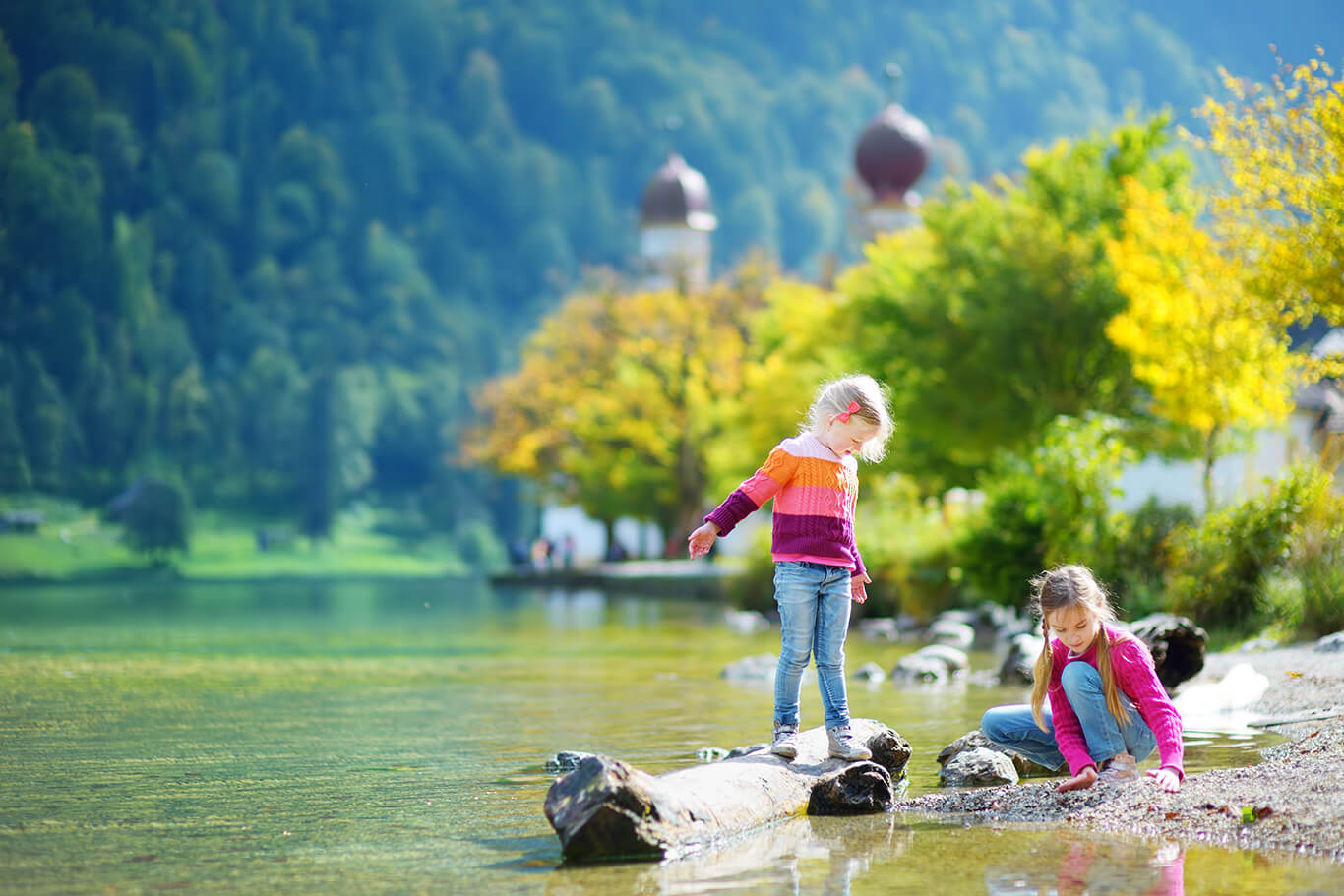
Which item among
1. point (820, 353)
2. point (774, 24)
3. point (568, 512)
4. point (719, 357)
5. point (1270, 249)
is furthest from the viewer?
point (774, 24)

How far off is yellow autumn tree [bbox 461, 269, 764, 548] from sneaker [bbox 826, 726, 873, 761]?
134 feet

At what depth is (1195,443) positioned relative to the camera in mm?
24672

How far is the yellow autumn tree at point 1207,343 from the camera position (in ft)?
68.6

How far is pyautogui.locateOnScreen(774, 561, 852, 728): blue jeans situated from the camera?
7.75m

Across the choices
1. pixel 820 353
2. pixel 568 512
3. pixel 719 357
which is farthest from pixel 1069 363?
pixel 568 512

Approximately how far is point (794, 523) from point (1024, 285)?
23503 mm

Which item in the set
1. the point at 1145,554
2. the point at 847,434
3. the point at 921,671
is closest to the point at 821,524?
the point at 847,434

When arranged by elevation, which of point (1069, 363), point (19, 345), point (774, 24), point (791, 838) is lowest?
point (791, 838)

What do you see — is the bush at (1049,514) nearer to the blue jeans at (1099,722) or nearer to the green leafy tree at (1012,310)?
the green leafy tree at (1012,310)

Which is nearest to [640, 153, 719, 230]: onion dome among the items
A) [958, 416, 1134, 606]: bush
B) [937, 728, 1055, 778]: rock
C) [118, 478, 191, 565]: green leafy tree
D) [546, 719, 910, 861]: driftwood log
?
[118, 478, 191, 565]: green leafy tree

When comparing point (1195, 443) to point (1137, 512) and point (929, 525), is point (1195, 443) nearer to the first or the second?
point (929, 525)

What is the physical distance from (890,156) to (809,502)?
249 feet

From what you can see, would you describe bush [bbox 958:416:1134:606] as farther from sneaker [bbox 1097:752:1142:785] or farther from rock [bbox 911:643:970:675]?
sneaker [bbox 1097:752:1142:785]

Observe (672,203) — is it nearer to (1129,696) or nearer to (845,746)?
(845,746)
